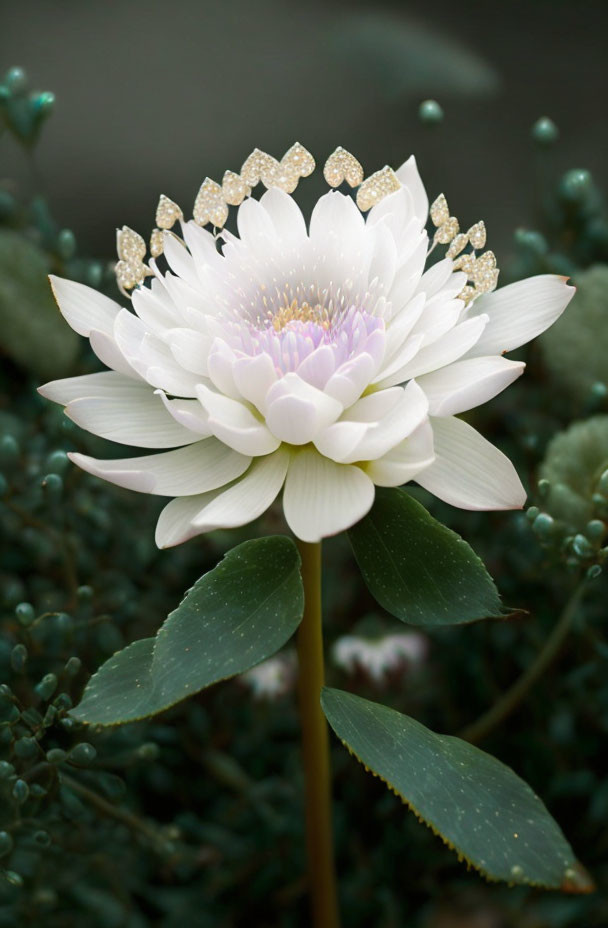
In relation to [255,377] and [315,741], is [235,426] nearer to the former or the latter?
[255,377]

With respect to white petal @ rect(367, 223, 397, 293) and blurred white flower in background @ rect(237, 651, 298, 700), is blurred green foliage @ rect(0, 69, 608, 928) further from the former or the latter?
white petal @ rect(367, 223, 397, 293)

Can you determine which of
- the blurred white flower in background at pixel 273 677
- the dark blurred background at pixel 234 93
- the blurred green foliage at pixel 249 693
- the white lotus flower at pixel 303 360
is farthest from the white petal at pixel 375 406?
the dark blurred background at pixel 234 93

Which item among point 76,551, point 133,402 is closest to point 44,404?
point 76,551

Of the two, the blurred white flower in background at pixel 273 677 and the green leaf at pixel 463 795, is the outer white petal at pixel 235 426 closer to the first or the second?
the green leaf at pixel 463 795

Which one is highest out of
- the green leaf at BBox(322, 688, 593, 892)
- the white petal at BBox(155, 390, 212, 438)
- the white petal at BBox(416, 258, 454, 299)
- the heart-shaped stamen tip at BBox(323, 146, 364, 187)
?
the heart-shaped stamen tip at BBox(323, 146, 364, 187)

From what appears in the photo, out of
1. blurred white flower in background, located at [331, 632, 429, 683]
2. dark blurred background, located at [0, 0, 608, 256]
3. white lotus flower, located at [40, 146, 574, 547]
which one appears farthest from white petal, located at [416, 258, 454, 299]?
dark blurred background, located at [0, 0, 608, 256]

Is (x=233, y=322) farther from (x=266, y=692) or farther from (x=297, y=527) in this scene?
(x=266, y=692)

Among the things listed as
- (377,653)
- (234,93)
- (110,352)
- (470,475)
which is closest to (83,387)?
(110,352)
